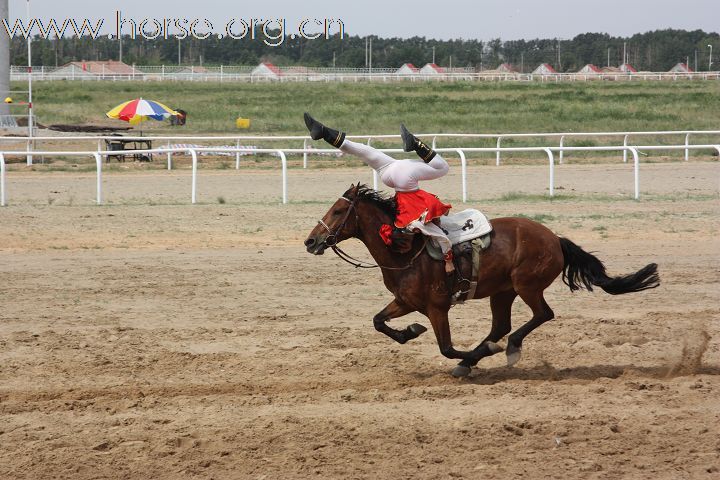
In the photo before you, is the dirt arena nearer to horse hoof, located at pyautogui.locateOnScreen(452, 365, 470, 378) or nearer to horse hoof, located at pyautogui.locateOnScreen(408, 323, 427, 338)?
horse hoof, located at pyautogui.locateOnScreen(452, 365, 470, 378)

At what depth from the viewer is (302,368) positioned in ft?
25.1

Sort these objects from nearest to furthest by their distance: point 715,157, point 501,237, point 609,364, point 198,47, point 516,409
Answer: point 516,409
point 501,237
point 609,364
point 715,157
point 198,47

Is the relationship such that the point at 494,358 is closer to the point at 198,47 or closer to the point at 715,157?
the point at 715,157

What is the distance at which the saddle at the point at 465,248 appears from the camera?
713cm

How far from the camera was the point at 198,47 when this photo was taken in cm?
11419

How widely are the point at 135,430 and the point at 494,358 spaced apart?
330 cm

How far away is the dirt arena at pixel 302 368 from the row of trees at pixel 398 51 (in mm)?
80424

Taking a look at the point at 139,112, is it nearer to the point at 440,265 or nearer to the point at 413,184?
the point at 413,184

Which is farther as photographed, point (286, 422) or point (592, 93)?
point (592, 93)

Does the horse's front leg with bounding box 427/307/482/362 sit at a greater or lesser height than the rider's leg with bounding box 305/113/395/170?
lesser

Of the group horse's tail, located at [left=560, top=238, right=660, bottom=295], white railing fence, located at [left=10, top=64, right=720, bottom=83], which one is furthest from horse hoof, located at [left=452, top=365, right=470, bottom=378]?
white railing fence, located at [left=10, top=64, right=720, bottom=83]

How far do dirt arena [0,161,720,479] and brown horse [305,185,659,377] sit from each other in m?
0.41

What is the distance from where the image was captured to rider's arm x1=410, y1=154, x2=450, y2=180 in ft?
23.0

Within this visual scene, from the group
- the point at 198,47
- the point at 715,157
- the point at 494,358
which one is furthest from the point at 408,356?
the point at 198,47
